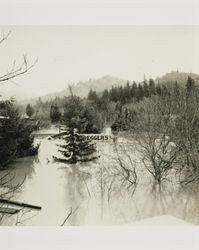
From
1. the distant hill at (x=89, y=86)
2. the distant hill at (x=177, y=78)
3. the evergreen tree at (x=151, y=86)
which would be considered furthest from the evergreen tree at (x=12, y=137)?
the distant hill at (x=177, y=78)

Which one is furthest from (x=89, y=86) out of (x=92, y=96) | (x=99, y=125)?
(x=99, y=125)

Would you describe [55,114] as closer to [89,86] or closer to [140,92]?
[89,86]

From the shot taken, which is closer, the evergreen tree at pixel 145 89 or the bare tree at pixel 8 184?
the bare tree at pixel 8 184

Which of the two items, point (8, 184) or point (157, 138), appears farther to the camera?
point (157, 138)

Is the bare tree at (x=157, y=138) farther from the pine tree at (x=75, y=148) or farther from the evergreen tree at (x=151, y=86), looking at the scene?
the pine tree at (x=75, y=148)

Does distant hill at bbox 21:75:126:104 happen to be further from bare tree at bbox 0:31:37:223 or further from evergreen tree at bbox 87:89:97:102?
bare tree at bbox 0:31:37:223

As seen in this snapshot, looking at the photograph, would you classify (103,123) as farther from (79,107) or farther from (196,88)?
(196,88)

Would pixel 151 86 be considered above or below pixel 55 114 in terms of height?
above
